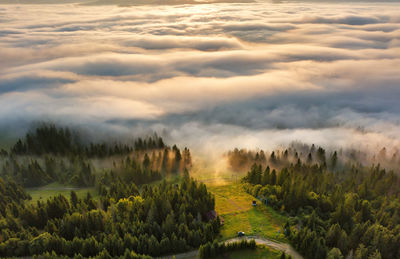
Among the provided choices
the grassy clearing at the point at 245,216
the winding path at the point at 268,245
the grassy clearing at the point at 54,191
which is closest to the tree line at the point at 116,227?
the winding path at the point at 268,245

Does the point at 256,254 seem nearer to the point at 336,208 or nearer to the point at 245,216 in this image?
the point at 245,216

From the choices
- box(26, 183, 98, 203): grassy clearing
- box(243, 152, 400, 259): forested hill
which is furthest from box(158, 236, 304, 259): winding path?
box(26, 183, 98, 203): grassy clearing

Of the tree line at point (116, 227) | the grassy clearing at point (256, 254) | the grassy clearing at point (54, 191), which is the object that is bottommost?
the grassy clearing at point (54, 191)

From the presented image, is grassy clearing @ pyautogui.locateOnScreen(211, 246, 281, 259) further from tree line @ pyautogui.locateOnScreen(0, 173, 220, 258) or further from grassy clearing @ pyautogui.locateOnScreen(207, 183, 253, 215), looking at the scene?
grassy clearing @ pyautogui.locateOnScreen(207, 183, 253, 215)

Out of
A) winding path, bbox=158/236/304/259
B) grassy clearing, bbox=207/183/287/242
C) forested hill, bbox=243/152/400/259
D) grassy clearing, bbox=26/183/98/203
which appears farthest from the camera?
grassy clearing, bbox=26/183/98/203

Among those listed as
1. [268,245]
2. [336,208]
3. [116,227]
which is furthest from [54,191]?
[336,208]

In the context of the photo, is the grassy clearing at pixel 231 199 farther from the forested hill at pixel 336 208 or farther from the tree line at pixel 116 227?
the tree line at pixel 116 227

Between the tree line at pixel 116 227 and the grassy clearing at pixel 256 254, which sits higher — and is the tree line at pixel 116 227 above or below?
above
